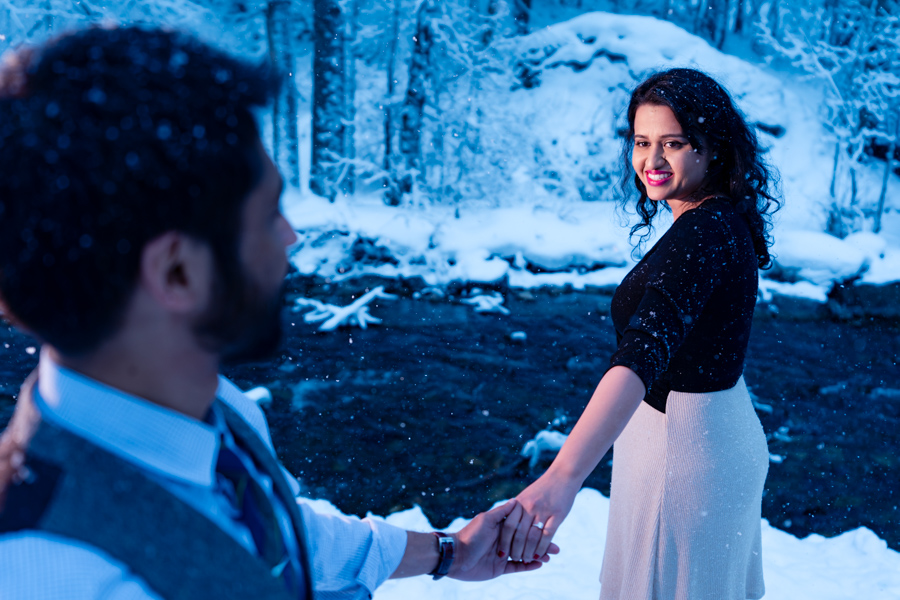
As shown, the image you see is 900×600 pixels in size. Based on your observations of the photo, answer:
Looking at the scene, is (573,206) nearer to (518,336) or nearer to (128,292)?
(518,336)

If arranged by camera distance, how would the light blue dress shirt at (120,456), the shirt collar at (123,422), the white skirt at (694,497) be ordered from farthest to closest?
the white skirt at (694,497) → the shirt collar at (123,422) → the light blue dress shirt at (120,456)

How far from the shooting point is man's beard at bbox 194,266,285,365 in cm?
59

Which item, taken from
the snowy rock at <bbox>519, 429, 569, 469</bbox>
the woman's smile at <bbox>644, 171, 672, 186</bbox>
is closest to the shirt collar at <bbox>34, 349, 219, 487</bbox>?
the woman's smile at <bbox>644, 171, 672, 186</bbox>

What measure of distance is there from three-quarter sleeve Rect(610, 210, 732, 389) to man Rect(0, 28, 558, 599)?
743 mm

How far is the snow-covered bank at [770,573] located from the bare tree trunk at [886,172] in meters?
4.51

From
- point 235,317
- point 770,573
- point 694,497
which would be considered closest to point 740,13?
point 770,573

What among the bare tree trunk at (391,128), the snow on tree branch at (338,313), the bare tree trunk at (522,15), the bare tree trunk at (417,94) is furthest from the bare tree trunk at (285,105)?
the bare tree trunk at (522,15)

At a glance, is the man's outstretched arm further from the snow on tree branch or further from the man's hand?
the snow on tree branch

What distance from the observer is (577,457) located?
112cm

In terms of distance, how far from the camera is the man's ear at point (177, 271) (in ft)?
1.77

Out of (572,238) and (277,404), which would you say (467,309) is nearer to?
(572,238)

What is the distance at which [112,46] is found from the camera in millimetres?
522

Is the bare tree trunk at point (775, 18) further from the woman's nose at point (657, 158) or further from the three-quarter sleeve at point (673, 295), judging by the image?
the three-quarter sleeve at point (673, 295)

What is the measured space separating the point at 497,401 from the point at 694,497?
3.61 m
